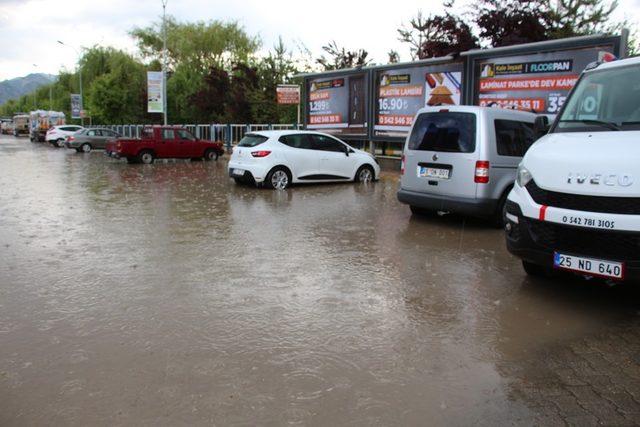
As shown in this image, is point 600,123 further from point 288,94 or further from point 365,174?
point 288,94

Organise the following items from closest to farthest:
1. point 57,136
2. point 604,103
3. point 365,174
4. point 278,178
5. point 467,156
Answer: point 604,103, point 467,156, point 278,178, point 365,174, point 57,136

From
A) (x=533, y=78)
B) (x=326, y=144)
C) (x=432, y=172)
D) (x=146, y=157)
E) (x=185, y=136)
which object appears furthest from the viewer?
(x=185, y=136)

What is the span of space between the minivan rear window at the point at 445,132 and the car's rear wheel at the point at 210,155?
1748cm

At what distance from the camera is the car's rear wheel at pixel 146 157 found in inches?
920

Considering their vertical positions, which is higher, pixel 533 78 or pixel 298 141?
pixel 533 78

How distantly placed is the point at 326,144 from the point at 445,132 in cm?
617

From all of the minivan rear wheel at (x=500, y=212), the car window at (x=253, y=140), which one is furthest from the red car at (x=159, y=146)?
the minivan rear wheel at (x=500, y=212)

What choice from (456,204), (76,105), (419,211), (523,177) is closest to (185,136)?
(419,211)

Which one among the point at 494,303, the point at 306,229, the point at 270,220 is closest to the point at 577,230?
the point at 494,303

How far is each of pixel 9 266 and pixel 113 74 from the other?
4915 centimetres

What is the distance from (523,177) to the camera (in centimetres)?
546

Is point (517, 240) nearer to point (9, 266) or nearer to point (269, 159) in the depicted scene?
point (9, 266)

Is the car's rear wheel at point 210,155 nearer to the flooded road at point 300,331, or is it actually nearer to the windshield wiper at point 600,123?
the flooded road at point 300,331

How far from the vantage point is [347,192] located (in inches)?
541
